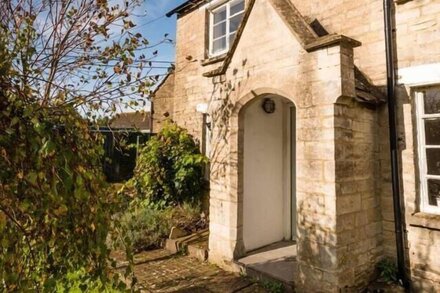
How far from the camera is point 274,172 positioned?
6941mm

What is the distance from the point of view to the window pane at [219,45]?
9.35m

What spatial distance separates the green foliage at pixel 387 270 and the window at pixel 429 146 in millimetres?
946

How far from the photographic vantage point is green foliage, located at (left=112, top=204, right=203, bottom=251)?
290 inches

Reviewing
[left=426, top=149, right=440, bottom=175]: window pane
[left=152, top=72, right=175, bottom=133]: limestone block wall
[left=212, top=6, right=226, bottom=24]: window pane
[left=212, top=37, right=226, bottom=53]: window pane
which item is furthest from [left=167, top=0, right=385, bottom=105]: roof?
[left=152, top=72, right=175, bottom=133]: limestone block wall

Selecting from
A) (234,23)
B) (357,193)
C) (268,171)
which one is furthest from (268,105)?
(234,23)

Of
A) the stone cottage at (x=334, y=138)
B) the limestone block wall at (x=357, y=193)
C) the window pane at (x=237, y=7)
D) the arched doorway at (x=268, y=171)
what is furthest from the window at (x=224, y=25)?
the limestone block wall at (x=357, y=193)

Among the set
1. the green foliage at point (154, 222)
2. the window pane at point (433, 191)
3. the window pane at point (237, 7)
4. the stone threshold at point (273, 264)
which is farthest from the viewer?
the window pane at point (237, 7)

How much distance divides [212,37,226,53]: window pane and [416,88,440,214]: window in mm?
5562

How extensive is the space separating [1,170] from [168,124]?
27.7ft

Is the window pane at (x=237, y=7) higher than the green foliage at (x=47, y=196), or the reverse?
the window pane at (x=237, y=7)

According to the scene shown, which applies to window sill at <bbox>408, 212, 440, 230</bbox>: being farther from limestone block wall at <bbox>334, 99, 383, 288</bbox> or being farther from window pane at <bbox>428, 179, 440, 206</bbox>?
limestone block wall at <bbox>334, 99, 383, 288</bbox>

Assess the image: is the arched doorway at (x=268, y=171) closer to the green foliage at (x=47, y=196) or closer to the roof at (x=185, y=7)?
the green foliage at (x=47, y=196)

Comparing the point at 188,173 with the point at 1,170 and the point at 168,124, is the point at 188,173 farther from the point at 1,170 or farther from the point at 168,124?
the point at 1,170

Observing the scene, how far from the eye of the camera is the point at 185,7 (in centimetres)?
1061
